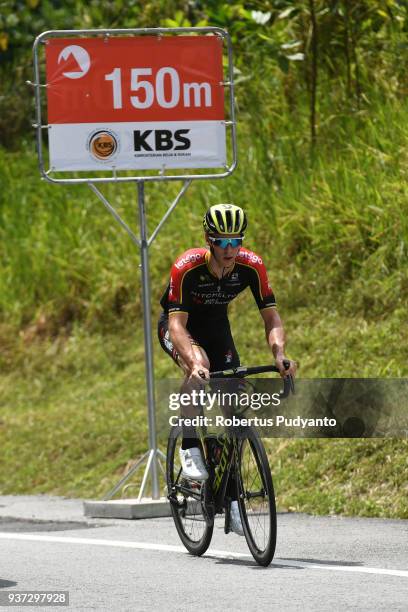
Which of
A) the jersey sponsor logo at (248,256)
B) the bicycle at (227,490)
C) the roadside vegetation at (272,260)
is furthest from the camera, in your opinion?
the roadside vegetation at (272,260)

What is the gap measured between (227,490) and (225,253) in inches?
57.0

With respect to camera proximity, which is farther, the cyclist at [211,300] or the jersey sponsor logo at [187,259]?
the jersey sponsor logo at [187,259]

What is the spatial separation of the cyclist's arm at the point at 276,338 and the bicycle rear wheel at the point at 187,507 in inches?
34.9

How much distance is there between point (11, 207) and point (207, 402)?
12192 millimetres

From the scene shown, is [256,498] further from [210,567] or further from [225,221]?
[225,221]

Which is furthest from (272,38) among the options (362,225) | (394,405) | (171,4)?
(394,405)

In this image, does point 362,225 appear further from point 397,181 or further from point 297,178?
point 297,178

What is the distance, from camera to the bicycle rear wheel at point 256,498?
8148mm

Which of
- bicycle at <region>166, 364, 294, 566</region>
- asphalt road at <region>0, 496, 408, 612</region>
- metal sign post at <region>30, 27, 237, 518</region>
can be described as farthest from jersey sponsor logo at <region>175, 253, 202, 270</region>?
metal sign post at <region>30, 27, 237, 518</region>

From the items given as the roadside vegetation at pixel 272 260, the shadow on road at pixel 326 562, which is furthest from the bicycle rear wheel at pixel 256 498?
the roadside vegetation at pixel 272 260

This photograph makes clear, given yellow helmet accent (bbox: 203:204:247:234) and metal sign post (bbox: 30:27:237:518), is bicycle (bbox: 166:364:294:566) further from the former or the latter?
metal sign post (bbox: 30:27:237:518)

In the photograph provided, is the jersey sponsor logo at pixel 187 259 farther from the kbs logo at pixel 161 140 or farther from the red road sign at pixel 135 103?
the kbs logo at pixel 161 140

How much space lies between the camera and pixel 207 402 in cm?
870

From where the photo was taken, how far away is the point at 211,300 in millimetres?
8906
